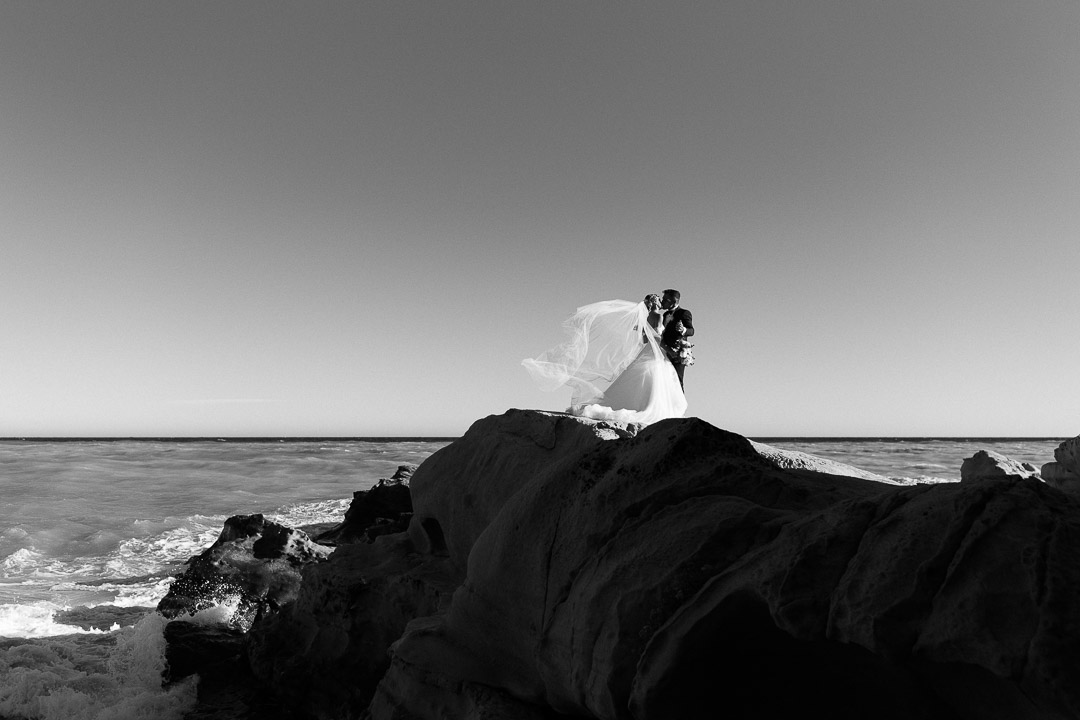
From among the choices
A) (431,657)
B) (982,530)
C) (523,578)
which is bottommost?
(431,657)

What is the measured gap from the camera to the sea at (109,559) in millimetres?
4984

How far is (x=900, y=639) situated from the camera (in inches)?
64.7

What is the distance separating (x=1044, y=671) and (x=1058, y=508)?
20.7 inches

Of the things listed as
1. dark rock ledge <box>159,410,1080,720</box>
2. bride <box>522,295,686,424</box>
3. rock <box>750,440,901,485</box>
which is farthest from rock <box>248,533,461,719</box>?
bride <box>522,295,686,424</box>

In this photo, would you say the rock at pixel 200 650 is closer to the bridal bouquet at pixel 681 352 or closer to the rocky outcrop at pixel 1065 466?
the bridal bouquet at pixel 681 352

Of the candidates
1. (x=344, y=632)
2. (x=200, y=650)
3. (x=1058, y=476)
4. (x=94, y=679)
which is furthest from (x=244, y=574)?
(x=1058, y=476)

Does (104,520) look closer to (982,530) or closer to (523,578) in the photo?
(523,578)

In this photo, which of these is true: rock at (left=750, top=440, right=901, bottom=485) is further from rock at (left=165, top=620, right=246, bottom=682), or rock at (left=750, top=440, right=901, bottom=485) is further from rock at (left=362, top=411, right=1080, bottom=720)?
rock at (left=165, top=620, right=246, bottom=682)

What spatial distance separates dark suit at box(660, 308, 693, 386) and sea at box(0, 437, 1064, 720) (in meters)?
3.18

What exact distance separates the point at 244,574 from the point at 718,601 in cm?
629

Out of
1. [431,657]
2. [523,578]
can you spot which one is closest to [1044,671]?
[523,578]

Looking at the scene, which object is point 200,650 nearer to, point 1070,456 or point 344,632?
point 344,632

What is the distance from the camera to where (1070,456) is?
5980 mm

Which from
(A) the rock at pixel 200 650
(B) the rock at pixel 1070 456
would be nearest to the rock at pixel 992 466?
(B) the rock at pixel 1070 456
